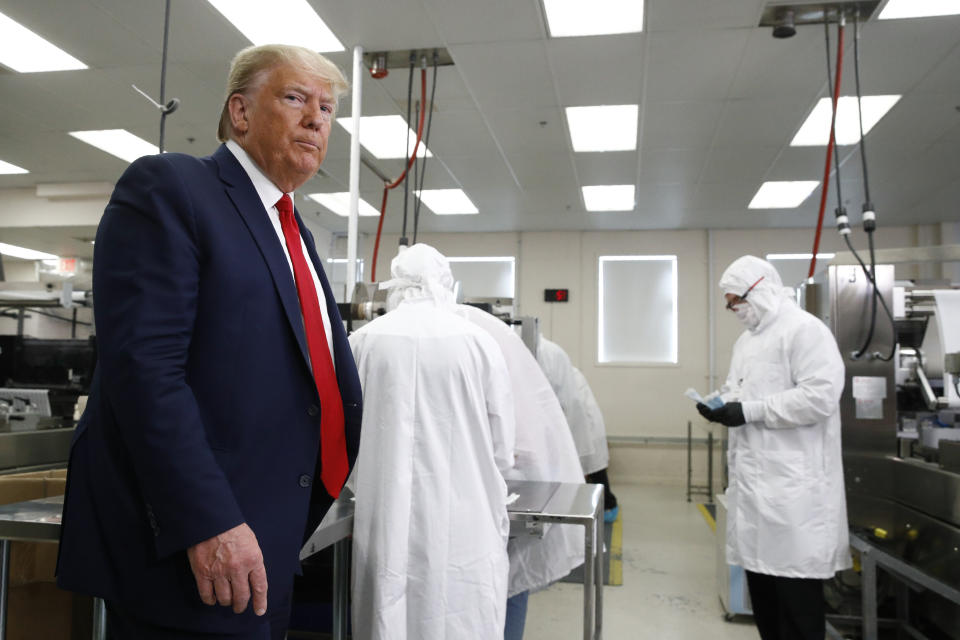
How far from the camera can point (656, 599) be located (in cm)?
337

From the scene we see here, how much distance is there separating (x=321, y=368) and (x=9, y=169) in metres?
5.88

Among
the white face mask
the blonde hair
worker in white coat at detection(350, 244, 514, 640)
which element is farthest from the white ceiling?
the blonde hair

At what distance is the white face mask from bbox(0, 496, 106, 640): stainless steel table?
2.28 m

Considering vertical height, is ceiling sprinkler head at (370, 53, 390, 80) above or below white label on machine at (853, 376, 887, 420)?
above

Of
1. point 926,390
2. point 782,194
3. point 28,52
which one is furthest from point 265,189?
point 782,194

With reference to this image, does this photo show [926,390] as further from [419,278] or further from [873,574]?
[419,278]

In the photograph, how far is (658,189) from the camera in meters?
5.62

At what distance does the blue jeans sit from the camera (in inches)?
78.0

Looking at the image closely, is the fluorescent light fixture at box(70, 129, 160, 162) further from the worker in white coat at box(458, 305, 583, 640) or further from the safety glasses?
the safety glasses

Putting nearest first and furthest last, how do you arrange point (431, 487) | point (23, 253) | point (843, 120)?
point (431, 487) → point (843, 120) → point (23, 253)

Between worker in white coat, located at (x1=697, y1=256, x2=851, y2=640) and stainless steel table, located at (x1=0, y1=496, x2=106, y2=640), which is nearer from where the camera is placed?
stainless steel table, located at (x1=0, y1=496, x2=106, y2=640)

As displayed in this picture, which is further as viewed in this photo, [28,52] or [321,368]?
[28,52]

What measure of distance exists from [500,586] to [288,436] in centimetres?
91

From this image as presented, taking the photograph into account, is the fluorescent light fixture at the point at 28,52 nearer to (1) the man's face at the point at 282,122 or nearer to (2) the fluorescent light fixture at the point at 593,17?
(2) the fluorescent light fixture at the point at 593,17
